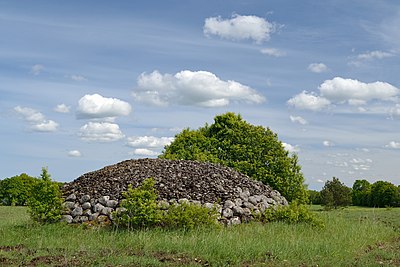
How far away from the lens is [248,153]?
18562 millimetres

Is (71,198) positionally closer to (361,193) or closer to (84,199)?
(84,199)

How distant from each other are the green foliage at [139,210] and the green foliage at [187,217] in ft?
0.86

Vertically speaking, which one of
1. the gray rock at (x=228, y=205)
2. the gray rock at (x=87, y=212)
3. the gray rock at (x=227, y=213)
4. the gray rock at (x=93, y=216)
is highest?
the gray rock at (x=228, y=205)

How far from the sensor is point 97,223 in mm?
12781

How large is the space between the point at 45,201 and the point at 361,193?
87.4 feet

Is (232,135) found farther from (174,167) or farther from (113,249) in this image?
(113,249)

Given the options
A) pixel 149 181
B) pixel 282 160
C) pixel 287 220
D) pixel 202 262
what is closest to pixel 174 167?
pixel 149 181

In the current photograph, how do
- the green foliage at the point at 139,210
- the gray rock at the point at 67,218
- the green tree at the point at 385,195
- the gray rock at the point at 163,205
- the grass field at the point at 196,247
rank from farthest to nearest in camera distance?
the green tree at the point at 385,195 < the gray rock at the point at 67,218 < the gray rock at the point at 163,205 < the green foliage at the point at 139,210 < the grass field at the point at 196,247

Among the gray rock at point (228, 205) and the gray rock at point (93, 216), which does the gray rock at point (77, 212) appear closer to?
the gray rock at point (93, 216)

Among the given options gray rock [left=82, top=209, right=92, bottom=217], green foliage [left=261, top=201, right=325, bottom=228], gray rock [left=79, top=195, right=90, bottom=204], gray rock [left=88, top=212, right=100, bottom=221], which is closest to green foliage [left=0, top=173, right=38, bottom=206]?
gray rock [left=79, top=195, right=90, bottom=204]

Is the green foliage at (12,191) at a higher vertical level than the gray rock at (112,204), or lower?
higher

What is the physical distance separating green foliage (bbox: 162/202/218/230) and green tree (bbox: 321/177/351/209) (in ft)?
49.5

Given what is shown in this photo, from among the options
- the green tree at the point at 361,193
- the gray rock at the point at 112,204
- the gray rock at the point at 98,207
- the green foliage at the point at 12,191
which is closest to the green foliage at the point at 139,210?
the gray rock at the point at 112,204

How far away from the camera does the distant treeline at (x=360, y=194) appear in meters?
26.7
